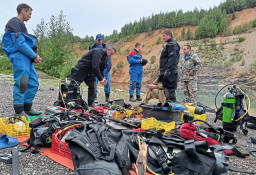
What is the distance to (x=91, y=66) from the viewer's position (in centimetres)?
521

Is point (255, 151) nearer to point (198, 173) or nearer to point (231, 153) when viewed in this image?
point (231, 153)

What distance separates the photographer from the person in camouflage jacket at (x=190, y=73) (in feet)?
20.5

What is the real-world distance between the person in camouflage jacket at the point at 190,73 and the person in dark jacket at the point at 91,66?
96.2 inches

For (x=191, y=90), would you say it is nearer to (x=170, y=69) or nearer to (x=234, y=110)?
(x=170, y=69)

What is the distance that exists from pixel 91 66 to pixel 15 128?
2574 mm

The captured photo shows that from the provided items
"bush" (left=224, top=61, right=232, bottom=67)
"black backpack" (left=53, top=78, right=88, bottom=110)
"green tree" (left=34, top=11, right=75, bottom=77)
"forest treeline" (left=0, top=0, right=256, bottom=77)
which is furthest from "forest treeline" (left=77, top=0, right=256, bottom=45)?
"black backpack" (left=53, top=78, right=88, bottom=110)

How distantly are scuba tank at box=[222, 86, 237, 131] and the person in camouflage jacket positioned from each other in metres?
2.01

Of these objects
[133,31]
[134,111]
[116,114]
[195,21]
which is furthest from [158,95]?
[133,31]

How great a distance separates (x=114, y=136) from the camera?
250 centimetres

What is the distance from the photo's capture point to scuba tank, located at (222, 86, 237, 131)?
160 inches

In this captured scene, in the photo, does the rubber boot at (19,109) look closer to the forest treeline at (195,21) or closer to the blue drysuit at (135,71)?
the blue drysuit at (135,71)

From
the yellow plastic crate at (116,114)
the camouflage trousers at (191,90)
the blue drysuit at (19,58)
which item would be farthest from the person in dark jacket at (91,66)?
the camouflage trousers at (191,90)

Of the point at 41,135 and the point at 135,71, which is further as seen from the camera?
the point at 135,71

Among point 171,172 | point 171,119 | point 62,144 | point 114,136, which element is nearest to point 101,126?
point 114,136
